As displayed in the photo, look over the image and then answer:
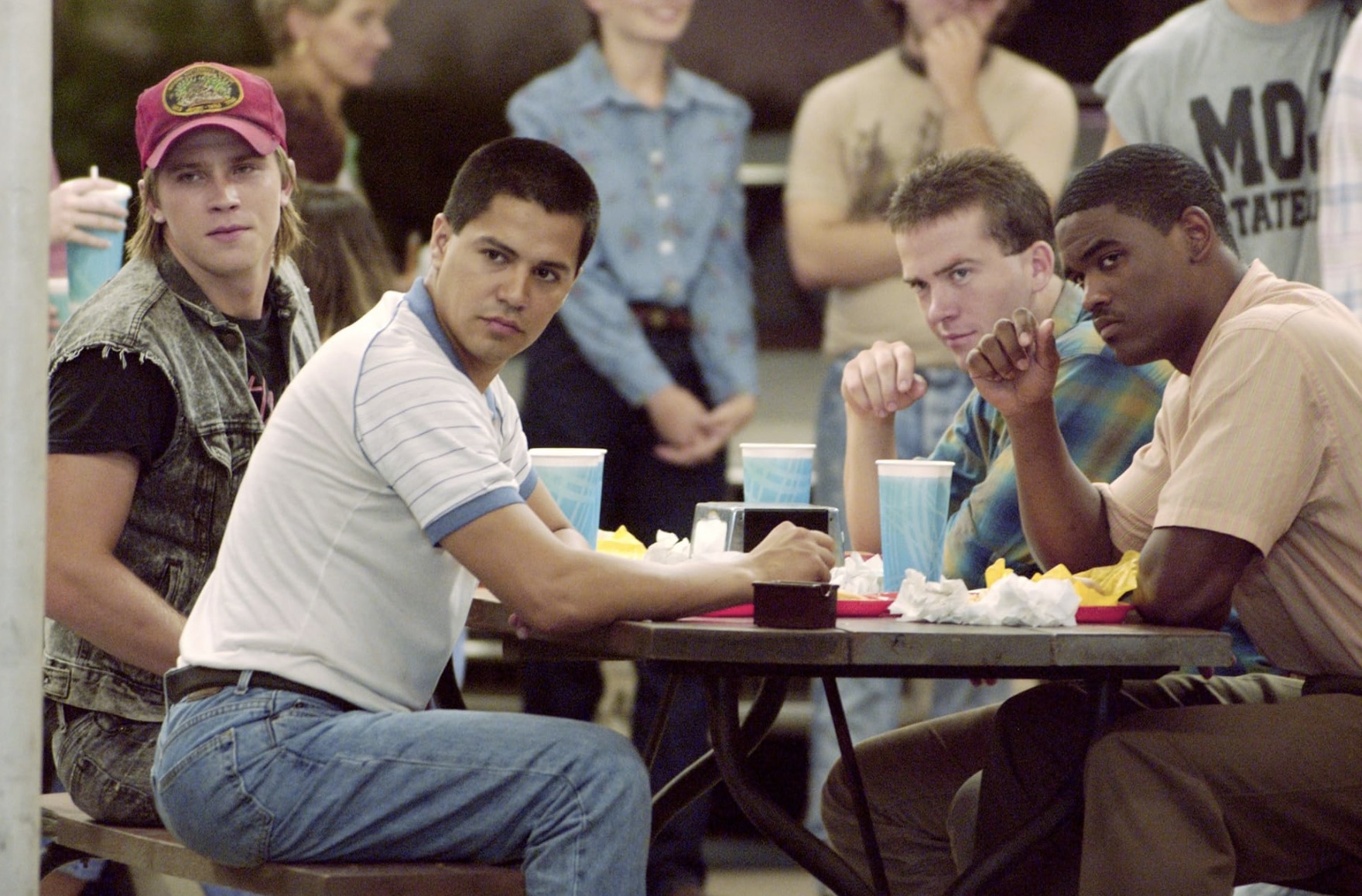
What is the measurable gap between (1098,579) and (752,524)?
20.4 inches

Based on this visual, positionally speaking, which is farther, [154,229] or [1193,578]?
[154,229]

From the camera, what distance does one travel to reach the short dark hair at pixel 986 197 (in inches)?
132

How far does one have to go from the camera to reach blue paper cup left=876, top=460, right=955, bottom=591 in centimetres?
275

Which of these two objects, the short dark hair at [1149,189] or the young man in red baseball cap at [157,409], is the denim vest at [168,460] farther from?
the short dark hair at [1149,189]

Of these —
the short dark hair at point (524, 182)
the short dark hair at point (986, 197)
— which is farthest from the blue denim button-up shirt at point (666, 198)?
the short dark hair at point (524, 182)

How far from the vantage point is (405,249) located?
5.34 metres

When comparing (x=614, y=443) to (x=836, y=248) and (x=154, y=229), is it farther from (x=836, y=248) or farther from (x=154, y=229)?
(x=154, y=229)

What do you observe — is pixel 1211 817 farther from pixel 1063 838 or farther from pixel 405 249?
pixel 405 249

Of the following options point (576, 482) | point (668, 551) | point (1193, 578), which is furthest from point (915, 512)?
point (576, 482)

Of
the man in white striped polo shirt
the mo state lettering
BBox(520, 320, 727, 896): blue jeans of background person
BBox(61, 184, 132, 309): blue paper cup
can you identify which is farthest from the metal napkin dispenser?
the mo state lettering

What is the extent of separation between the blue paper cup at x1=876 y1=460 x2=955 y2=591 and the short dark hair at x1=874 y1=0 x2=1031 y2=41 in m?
2.63

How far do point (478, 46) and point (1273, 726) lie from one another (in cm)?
364

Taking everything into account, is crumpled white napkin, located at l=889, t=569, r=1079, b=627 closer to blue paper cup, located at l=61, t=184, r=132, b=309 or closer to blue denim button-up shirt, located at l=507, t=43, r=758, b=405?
blue paper cup, located at l=61, t=184, r=132, b=309

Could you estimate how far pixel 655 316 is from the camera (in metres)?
4.82
